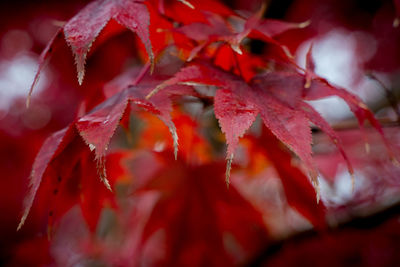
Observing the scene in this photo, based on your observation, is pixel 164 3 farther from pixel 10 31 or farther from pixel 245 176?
pixel 10 31

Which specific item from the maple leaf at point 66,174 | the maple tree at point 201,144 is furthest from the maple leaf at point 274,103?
the maple leaf at point 66,174

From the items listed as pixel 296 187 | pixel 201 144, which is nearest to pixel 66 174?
pixel 296 187

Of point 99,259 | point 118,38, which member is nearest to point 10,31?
point 118,38

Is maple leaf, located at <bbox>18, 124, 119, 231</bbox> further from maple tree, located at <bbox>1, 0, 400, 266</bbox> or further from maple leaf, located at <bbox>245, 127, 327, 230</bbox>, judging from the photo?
maple leaf, located at <bbox>245, 127, 327, 230</bbox>

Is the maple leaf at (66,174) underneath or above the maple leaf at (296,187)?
above

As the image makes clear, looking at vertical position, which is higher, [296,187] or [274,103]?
[274,103]

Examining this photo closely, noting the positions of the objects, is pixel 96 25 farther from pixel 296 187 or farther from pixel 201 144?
pixel 201 144

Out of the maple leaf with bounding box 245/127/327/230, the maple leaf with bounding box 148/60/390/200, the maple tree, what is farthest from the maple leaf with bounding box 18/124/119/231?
the maple leaf with bounding box 245/127/327/230

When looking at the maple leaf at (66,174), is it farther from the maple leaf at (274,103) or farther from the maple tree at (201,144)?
the maple leaf at (274,103)

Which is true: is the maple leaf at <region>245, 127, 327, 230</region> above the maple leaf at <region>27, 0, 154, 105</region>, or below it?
below
